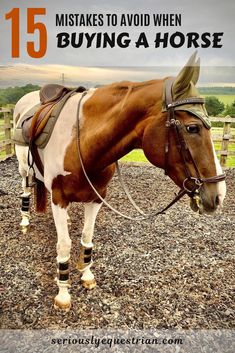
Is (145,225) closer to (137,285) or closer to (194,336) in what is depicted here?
(137,285)

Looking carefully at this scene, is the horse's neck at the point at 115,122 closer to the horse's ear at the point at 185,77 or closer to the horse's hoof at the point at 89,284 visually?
the horse's ear at the point at 185,77

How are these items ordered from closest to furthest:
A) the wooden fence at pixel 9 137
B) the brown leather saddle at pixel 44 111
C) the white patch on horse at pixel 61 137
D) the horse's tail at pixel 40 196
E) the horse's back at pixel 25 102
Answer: the white patch on horse at pixel 61 137, the brown leather saddle at pixel 44 111, the horse's tail at pixel 40 196, the horse's back at pixel 25 102, the wooden fence at pixel 9 137

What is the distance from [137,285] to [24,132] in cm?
200

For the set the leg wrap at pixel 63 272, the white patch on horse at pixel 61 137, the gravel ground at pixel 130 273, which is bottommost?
the gravel ground at pixel 130 273

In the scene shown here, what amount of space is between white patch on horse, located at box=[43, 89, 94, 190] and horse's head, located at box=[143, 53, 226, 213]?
0.76m

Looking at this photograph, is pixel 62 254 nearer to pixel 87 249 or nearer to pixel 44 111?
pixel 87 249

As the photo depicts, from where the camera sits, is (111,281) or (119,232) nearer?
(111,281)

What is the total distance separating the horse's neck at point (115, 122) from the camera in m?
1.84

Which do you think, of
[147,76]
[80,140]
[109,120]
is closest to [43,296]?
[80,140]

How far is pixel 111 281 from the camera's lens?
10.00 ft

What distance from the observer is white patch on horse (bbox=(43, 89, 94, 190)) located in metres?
2.29

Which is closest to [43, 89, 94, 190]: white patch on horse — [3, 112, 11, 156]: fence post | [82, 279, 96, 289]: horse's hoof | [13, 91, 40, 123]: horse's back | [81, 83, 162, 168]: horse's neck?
[81, 83, 162, 168]: horse's neck

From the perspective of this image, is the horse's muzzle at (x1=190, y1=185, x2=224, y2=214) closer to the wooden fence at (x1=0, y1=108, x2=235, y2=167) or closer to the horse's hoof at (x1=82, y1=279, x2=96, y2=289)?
the horse's hoof at (x1=82, y1=279, x2=96, y2=289)

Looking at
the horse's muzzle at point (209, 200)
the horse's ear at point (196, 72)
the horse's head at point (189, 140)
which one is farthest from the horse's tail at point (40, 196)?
the horse's ear at point (196, 72)
